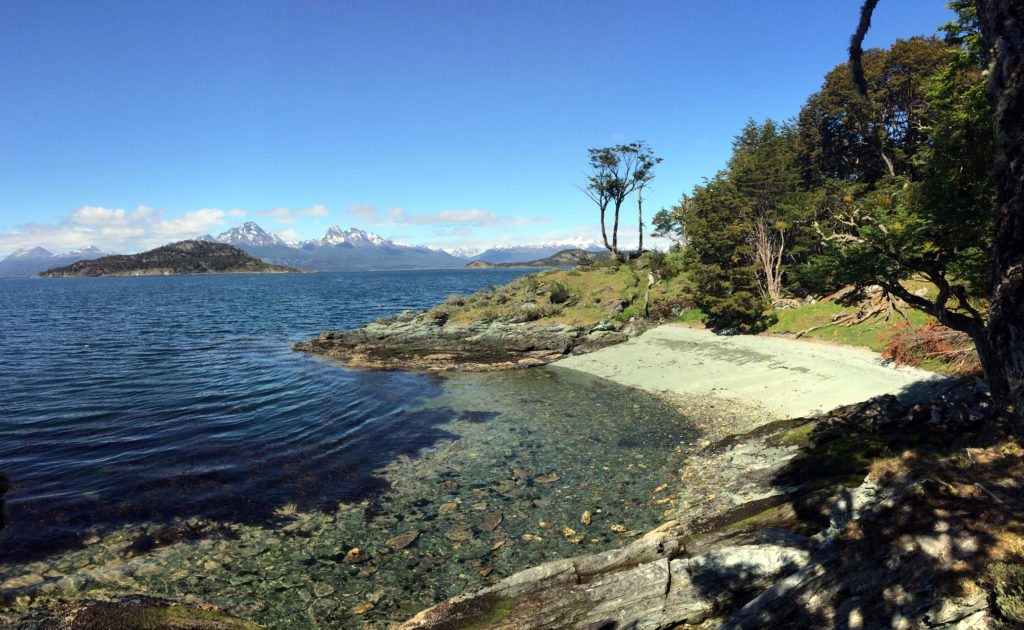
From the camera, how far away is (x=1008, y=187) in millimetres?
4645

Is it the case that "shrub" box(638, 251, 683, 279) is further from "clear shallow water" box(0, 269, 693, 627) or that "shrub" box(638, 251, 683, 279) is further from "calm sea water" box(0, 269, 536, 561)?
"calm sea water" box(0, 269, 536, 561)

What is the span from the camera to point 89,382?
1141 inches

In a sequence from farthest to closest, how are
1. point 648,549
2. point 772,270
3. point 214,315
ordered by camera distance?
point 214,315
point 772,270
point 648,549

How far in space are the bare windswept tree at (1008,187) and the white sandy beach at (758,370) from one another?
1532 cm

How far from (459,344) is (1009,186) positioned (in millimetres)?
35551

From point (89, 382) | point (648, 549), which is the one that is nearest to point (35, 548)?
point (648, 549)

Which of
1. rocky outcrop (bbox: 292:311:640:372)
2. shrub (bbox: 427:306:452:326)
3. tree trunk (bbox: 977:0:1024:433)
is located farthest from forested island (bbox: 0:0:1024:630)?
shrub (bbox: 427:306:452:326)

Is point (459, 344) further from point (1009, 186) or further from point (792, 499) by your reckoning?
point (1009, 186)

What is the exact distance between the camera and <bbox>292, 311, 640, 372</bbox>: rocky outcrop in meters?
33.6

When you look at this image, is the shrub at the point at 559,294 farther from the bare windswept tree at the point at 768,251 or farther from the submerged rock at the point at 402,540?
the submerged rock at the point at 402,540

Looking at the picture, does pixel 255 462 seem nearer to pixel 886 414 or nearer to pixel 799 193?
pixel 886 414

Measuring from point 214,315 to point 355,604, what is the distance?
225 ft

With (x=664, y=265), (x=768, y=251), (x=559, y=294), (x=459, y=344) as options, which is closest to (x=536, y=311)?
(x=559, y=294)

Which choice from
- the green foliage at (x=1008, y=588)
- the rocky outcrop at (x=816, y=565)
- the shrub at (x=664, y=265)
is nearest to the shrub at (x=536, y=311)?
the shrub at (x=664, y=265)
